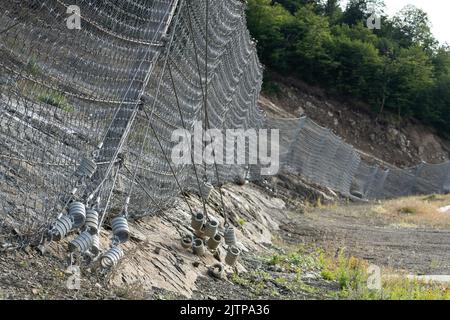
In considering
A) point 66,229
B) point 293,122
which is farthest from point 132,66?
point 293,122

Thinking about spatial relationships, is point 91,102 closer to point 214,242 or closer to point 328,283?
point 214,242

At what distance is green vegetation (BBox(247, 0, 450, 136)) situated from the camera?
136 ft

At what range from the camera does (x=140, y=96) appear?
19.6 ft

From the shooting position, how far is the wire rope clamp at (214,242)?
695 centimetres

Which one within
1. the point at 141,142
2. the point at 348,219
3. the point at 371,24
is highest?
the point at 371,24

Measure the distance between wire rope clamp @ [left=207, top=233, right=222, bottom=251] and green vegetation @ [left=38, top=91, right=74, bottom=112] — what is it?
6.55ft

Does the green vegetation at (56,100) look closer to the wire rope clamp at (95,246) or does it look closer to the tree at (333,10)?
the wire rope clamp at (95,246)

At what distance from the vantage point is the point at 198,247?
22.2 feet

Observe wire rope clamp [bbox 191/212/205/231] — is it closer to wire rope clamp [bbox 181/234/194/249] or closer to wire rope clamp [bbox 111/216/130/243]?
wire rope clamp [bbox 181/234/194/249]

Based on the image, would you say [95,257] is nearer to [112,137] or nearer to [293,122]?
[112,137]

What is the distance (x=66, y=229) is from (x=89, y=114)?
3.43 ft

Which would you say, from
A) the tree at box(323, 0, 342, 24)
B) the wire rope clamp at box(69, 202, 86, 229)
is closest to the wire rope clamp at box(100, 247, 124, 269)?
the wire rope clamp at box(69, 202, 86, 229)

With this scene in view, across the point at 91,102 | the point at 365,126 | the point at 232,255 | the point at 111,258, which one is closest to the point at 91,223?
the point at 111,258

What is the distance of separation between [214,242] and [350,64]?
128 feet
